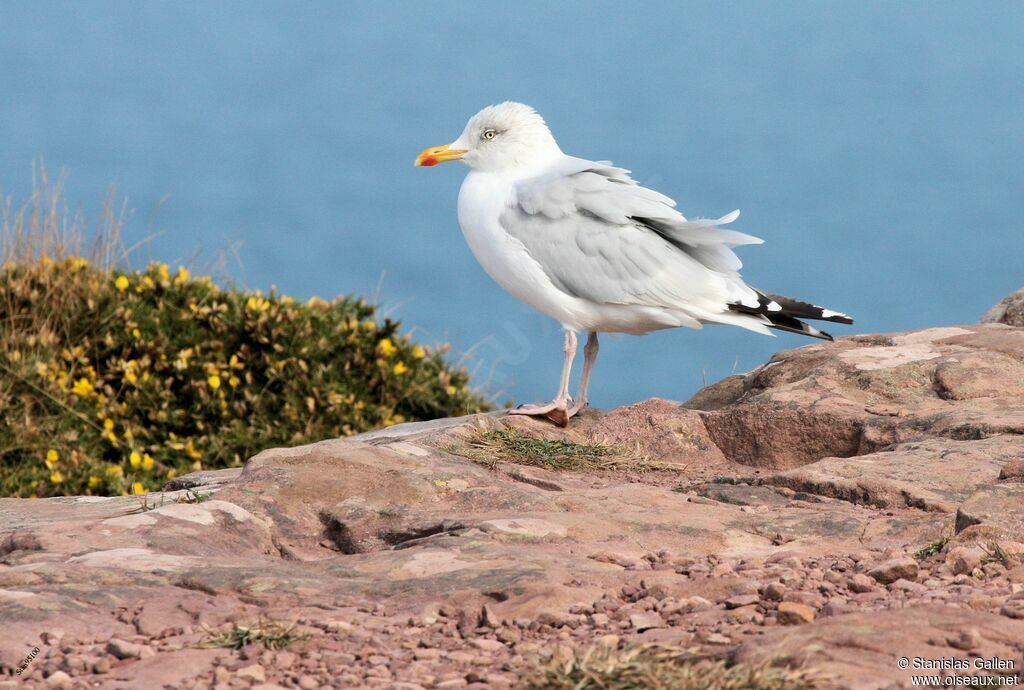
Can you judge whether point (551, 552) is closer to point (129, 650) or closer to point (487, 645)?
point (487, 645)

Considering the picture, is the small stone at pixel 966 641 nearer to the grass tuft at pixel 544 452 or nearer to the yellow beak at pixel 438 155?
the grass tuft at pixel 544 452

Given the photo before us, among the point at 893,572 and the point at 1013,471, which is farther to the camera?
the point at 1013,471

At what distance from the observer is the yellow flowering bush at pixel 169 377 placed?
29.9ft

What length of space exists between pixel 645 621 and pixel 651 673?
1.56 feet

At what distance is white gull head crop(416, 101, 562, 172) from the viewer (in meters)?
7.27

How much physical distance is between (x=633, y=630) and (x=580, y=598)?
254mm

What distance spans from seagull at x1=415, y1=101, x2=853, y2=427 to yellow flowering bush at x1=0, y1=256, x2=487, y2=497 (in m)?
2.71

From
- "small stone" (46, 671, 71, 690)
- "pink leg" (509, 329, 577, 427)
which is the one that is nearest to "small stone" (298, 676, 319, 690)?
"small stone" (46, 671, 71, 690)

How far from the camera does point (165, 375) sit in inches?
385

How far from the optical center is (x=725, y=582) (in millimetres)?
3498

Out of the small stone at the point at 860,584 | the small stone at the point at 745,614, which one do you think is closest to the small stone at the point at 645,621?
the small stone at the point at 745,614

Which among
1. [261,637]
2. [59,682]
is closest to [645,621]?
[261,637]

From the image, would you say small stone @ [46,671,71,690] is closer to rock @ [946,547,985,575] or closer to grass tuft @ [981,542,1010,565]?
rock @ [946,547,985,575]

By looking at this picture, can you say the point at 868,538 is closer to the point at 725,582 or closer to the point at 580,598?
the point at 725,582
